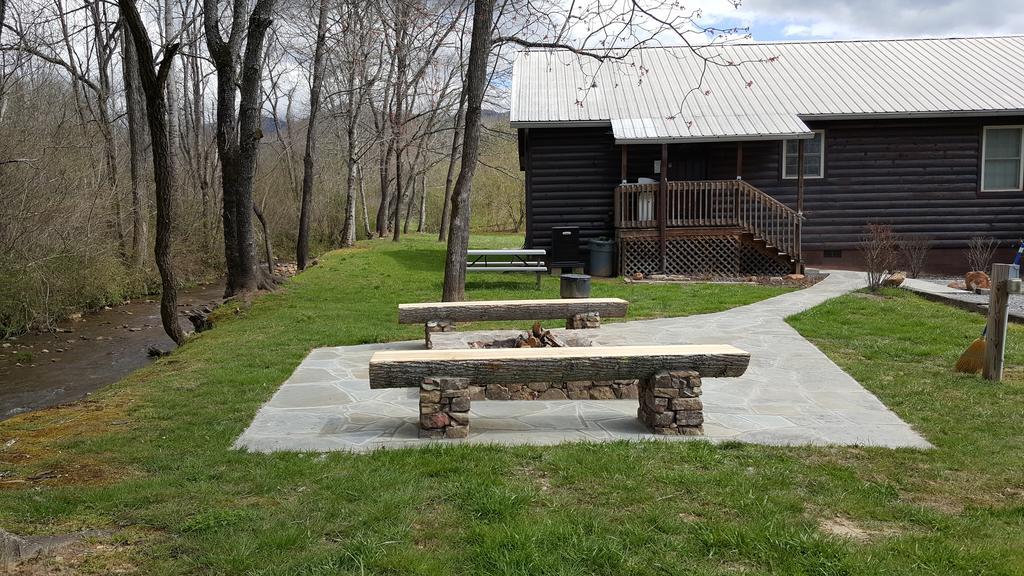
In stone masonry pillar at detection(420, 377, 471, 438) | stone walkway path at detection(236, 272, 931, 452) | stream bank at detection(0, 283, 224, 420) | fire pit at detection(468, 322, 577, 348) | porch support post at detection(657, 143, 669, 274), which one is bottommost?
stream bank at detection(0, 283, 224, 420)

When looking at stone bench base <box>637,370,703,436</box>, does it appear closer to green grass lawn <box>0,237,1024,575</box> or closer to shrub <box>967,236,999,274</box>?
green grass lawn <box>0,237,1024,575</box>

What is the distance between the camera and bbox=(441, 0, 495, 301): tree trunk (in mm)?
11172

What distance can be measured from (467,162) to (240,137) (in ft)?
18.0

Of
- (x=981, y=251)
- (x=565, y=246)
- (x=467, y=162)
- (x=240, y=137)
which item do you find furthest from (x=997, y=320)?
(x=981, y=251)

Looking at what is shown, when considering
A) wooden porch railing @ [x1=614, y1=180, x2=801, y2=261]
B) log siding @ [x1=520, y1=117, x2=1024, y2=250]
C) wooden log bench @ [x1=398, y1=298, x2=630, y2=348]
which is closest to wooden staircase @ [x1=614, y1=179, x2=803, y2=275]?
wooden porch railing @ [x1=614, y1=180, x2=801, y2=261]

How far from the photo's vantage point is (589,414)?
20.7ft

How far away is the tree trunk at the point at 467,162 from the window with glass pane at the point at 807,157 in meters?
10.4

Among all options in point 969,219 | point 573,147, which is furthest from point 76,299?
point 969,219

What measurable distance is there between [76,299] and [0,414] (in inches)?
292

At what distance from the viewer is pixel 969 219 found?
1891 centimetres

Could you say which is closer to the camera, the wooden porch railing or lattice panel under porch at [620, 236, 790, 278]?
the wooden porch railing

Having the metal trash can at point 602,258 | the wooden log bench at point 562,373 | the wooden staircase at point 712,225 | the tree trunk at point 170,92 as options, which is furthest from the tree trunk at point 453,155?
the wooden log bench at point 562,373

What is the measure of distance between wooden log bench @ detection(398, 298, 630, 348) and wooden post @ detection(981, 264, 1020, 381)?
3.57 m

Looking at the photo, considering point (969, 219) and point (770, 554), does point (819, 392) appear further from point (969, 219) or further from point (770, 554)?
point (969, 219)
